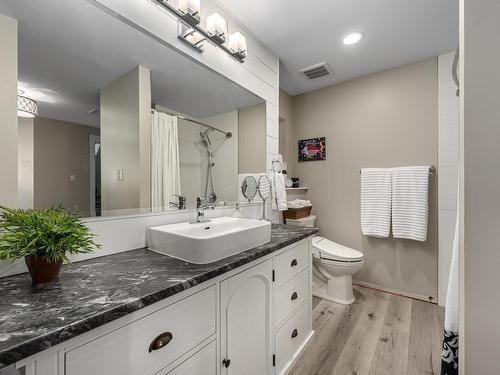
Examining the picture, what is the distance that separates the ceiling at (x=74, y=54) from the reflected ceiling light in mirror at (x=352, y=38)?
1.48 m

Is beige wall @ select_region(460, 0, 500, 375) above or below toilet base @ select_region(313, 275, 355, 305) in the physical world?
above

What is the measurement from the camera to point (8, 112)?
33.1 inches

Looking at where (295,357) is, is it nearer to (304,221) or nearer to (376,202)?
(304,221)

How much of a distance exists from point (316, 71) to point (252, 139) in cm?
113

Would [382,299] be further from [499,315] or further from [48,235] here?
[48,235]

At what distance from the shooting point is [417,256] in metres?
2.28

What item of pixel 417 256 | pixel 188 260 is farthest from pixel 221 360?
pixel 417 256

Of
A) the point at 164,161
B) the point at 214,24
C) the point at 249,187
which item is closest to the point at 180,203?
the point at 164,161

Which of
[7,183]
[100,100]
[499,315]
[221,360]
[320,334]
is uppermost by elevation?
[100,100]

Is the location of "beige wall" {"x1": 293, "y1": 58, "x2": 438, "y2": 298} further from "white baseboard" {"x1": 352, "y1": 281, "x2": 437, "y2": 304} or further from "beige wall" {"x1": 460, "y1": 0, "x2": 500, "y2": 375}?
"beige wall" {"x1": 460, "y1": 0, "x2": 500, "y2": 375}

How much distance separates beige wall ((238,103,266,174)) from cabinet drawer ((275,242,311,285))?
2.57 feet

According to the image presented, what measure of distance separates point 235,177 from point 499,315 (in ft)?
5.12

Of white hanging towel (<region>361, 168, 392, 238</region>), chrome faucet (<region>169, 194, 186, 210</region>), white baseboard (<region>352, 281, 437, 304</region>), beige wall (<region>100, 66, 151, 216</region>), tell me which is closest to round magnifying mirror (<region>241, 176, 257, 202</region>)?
chrome faucet (<region>169, 194, 186, 210</region>)

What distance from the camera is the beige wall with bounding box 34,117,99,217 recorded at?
92 centimetres
